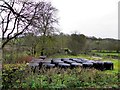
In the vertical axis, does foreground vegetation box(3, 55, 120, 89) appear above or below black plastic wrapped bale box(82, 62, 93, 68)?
below

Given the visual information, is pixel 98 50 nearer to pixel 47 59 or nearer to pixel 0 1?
pixel 47 59

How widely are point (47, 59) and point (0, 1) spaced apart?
192 cm

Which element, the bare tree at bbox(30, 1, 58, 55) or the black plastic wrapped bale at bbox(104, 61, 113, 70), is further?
the black plastic wrapped bale at bbox(104, 61, 113, 70)

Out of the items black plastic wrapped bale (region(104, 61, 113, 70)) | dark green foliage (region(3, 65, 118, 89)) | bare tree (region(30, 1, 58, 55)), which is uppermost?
bare tree (region(30, 1, 58, 55))

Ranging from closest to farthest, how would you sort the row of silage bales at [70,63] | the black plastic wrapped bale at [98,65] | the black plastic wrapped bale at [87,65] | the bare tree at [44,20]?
the bare tree at [44,20] → the row of silage bales at [70,63] → the black plastic wrapped bale at [87,65] → the black plastic wrapped bale at [98,65]

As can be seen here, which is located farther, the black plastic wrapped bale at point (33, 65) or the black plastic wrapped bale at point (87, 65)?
the black plastic wrapped bale at point (87, 65)

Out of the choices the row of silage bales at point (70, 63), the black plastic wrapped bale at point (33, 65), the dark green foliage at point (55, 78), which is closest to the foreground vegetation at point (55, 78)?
the dark green foliage at point (55, 78)

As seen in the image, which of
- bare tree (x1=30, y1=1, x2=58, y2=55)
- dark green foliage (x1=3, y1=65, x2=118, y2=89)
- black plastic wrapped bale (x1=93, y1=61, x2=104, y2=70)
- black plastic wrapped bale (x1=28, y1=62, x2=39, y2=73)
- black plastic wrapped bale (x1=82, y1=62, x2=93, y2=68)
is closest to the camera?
dark green foliage (x1=3, y1=65, x2=118, y2=89)

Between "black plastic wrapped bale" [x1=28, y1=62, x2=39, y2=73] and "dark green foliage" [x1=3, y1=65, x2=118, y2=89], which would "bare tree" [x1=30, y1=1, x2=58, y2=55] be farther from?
"dark green foliage" [x1=3, y1=65, x2=118, y2=89]

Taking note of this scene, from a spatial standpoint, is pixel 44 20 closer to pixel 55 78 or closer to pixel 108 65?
pixel 55 78

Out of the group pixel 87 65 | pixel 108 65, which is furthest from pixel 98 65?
pixel 87 65

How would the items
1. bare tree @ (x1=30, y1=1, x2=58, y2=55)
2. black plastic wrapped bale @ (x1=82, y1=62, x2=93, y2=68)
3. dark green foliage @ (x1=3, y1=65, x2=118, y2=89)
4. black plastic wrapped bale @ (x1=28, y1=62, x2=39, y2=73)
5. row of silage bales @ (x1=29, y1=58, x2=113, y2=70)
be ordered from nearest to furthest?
dark green foliage @ (x1=3, y1=65, x2=118, y2=89) < bare tree @ (x1=30, y1=1, x2=58, y2=55) < black plastic wrapped bale @ (x1=28, y1=62, x2=39, y2=73) < row of silage bales @ (x1=29, y1=58, x2=113, y2=70) < black plastic wrapped bale @ (x1=82, y1=62, x2=93, y2=68)

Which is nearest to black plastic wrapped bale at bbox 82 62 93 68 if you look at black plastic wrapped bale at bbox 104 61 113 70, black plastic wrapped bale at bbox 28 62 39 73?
black plastic wrapped bale at bbox 104 61 113 70

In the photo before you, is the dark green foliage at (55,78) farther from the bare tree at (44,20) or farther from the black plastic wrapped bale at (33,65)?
the bare tree at (44,20)
